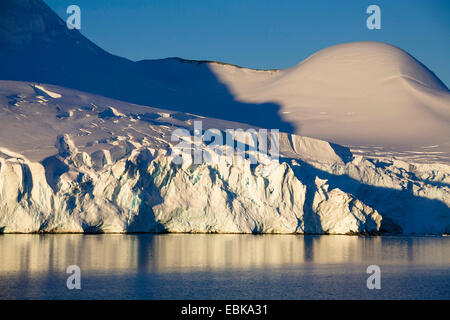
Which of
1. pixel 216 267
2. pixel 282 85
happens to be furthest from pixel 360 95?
pixel 216 267

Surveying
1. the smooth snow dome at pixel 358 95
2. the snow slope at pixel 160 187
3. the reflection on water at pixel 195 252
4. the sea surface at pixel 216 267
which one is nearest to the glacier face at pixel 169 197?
the snow slope at pixel 160 187

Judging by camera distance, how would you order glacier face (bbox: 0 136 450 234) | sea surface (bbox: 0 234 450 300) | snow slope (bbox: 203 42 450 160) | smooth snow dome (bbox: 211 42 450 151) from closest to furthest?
sea surface (bbox: 0 234 450 300), glacier face (bbox: 0 136 450 234), snow slope (bbox: 203 42 450 160), smooth snow dome (bbox: 211 42 450 151)

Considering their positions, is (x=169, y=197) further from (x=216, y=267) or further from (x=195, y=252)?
(x=216, y=267)

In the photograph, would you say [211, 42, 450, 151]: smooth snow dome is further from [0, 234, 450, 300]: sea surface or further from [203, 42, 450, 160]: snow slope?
[0, 234, 450, 300]: sea surface

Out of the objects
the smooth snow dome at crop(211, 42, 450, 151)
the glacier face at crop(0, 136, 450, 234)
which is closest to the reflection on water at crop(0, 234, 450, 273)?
the glacier face at crop(0, 136, 450, 234)

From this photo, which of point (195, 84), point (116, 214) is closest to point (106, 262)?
point (116, 214)
